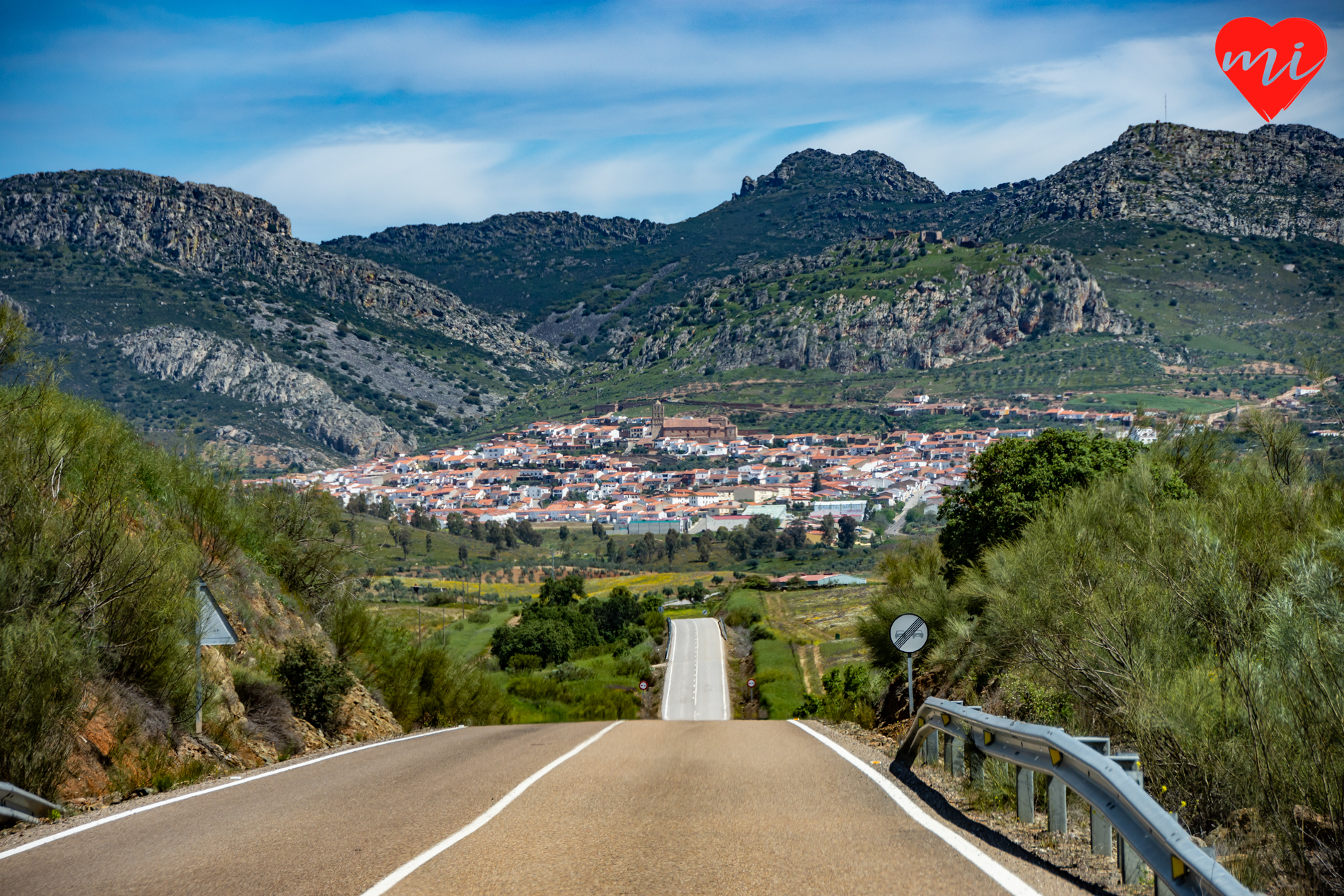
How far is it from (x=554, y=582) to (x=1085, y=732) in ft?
219

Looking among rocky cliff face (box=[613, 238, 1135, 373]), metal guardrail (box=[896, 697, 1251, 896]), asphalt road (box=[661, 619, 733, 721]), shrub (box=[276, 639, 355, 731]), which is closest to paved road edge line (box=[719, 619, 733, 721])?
asphalt road (box=[661, 619, 733, 721])

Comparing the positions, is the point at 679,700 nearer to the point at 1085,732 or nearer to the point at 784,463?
the point at 1085,732

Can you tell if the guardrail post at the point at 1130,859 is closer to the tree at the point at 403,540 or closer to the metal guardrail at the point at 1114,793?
the metal guardrail at the point at 1114,793

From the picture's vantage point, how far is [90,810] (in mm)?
7664

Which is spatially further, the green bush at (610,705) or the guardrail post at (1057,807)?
the green bush at (610,705)

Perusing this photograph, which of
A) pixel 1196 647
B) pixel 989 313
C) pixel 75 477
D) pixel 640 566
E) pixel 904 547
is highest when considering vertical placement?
pixel 989 313

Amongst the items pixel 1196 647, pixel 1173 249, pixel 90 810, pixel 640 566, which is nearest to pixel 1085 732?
pixel 1196 647

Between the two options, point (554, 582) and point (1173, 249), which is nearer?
point (554, 582)

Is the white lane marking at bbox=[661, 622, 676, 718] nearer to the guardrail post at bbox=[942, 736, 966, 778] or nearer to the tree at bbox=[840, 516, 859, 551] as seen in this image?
the guardrail post at bbox=[942, 736, 966, 778]

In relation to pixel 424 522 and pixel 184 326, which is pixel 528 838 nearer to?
pixel 424 522

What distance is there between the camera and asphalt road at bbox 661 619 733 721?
43.7 metres

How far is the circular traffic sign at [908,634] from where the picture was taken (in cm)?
1148

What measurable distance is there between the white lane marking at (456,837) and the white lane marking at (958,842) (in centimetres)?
273

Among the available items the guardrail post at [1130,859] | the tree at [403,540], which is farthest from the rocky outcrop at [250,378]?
the guardrail post at [1130,859]
